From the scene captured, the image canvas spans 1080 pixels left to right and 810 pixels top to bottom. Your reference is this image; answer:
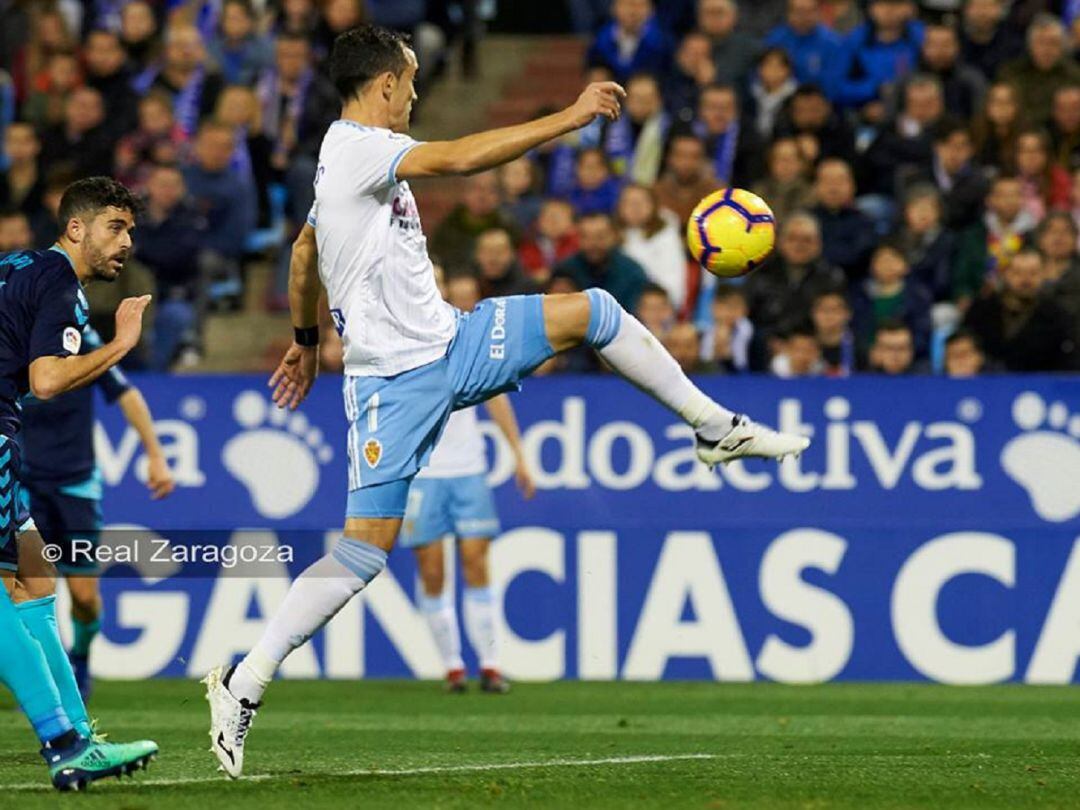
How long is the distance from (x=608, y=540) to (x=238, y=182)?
504 centimetres

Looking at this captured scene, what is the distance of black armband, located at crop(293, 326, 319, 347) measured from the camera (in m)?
8.73

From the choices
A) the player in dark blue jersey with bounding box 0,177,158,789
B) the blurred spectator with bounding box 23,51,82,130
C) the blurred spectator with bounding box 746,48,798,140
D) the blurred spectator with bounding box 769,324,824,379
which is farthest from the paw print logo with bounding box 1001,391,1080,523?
the blurred spectator with bounding box 23,51,82,130

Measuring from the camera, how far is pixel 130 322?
749 centimetres

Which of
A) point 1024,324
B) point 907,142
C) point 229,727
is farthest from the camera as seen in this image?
point 907,142

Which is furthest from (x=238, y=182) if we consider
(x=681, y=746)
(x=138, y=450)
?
(x=681, y=746)

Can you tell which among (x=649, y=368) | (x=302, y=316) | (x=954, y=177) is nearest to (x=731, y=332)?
(x=954, y=177)

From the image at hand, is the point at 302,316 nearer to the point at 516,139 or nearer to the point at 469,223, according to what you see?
the point at 516,139

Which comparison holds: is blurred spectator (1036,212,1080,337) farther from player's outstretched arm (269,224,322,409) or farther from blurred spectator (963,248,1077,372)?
player's outstretched arm (269,224,322,409)

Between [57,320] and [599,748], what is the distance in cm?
343

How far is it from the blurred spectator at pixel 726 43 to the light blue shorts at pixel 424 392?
9.45m

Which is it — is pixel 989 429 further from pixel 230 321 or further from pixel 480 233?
pixel 230 321

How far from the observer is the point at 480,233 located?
53.1ft

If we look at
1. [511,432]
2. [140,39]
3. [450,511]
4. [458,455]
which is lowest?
[450,511]

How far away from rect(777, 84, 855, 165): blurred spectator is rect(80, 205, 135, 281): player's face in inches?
360
